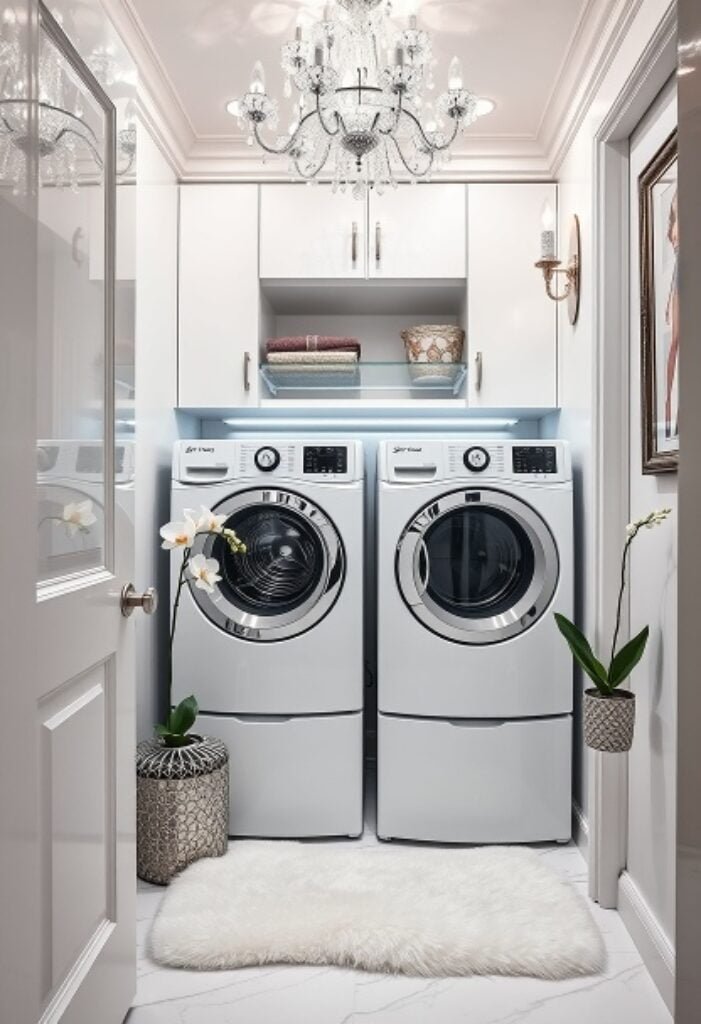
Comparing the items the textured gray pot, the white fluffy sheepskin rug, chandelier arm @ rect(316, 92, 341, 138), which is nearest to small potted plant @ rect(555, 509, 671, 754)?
the textured gray pot

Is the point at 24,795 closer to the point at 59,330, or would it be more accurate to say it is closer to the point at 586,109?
the point at 59,330

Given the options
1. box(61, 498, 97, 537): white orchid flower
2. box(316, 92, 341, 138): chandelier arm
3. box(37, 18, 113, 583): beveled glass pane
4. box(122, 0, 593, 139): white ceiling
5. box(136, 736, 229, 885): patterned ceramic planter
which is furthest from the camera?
box(136, 736, 229, 885): patterned ceramic planter

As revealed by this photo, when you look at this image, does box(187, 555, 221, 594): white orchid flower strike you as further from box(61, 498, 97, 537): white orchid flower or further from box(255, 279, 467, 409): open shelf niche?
box(61, 498, 97, 537): white orchid flower

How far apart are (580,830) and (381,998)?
3.09ft

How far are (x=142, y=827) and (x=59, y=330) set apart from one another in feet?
5.16

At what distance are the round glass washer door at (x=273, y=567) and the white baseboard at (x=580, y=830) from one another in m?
1.01

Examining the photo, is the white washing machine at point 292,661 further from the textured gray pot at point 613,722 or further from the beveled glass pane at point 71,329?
the beveled glass pane at point 71,329

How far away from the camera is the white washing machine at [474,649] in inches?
96.5

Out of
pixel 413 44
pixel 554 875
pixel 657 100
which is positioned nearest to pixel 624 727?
pixel 554 875

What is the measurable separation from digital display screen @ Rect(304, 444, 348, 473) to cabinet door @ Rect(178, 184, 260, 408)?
1.34 feet

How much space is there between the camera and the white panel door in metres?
0.99

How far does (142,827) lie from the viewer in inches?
88.1

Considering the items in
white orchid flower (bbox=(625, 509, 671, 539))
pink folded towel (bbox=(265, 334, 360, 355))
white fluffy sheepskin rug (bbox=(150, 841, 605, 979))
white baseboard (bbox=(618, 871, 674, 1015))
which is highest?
pink folded towel (bbox=(265, 334, 360, 355))

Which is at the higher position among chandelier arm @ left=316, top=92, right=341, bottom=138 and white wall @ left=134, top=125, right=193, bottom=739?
chandelier arm @ left=316, top=92, right=341, bottom=138
